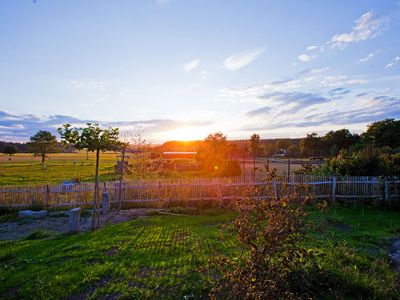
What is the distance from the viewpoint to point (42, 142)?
1929 inches

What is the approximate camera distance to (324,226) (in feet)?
32.5

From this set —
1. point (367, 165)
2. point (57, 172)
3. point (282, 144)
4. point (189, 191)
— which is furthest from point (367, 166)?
point (282, 144)

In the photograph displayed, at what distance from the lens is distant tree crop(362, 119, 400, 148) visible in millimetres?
39125

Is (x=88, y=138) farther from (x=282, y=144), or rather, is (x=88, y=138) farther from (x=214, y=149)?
(x=282, y=144)

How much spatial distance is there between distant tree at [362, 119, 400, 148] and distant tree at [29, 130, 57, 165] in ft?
149

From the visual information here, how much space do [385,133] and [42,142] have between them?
158ft

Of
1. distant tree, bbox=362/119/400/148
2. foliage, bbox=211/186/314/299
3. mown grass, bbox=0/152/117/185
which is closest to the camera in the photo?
foliage, bbox=211/186/314/299

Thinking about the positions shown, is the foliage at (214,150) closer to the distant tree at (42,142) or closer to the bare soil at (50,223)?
the bare soil at (50,223)

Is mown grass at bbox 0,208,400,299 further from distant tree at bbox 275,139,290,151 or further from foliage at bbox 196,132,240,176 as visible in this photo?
distant tree at bbox 275,139,290,151

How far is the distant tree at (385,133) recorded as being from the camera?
39.1 metres

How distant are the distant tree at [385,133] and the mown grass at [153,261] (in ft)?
112

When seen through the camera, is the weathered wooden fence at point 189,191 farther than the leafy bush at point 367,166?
No

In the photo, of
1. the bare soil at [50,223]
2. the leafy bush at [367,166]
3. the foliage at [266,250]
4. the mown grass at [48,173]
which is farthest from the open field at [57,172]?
the foliage at [266,250]

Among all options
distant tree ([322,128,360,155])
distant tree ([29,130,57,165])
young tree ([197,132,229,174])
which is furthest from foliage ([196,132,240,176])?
distant tree ([29,130,57,165])
